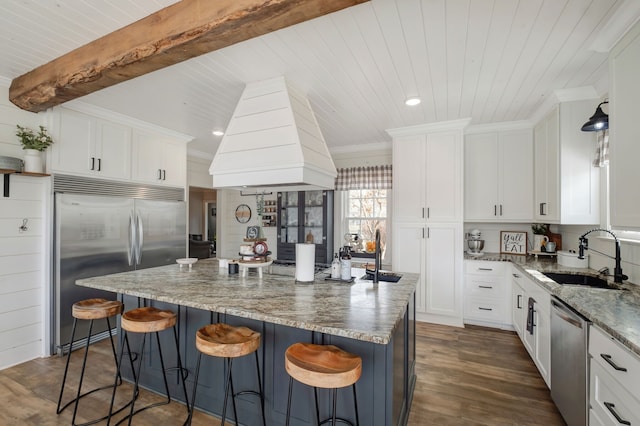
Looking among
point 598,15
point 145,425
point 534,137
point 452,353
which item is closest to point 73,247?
point 145,425

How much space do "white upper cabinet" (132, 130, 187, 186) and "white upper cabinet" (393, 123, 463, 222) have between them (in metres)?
3.06

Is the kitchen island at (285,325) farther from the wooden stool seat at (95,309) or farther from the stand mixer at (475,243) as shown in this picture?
the stand mixer at (475,243)

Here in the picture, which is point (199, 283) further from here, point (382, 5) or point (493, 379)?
point (493, 379)

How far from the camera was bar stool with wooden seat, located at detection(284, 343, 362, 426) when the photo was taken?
130 cm

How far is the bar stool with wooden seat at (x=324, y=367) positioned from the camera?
4.26ft

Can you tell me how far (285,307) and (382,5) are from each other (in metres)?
1.80

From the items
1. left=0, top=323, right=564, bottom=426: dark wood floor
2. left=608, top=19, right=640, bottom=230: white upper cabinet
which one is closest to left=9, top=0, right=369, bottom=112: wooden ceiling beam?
left=608, top=19, right=640, bottom=230: white upper cabinet

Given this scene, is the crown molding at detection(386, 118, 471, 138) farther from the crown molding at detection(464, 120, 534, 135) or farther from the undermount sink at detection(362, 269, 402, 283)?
the undermount sink at detection(362, 269, 402, 283)

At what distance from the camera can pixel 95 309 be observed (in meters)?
2.12

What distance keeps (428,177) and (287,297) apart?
2.82 meters

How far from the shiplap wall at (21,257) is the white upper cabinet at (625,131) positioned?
15.2 ft

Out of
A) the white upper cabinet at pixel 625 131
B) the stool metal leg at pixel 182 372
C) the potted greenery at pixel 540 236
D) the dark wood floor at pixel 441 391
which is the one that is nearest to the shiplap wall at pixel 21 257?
the dark wood floor at pixel 441 391

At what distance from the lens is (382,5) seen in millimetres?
1713

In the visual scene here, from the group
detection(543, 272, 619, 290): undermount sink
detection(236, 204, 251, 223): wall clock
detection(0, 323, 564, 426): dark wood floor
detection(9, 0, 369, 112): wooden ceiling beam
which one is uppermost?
detection(9, 0, 369, 112): wooden ceiling beam
